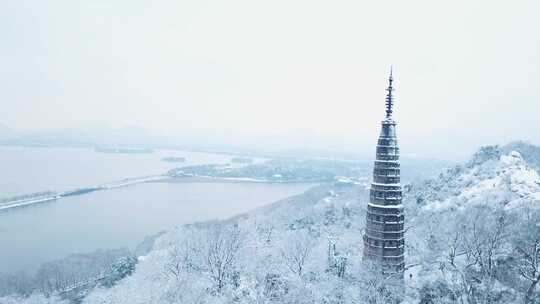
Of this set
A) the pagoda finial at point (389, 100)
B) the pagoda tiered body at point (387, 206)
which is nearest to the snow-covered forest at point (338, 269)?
the pagoda tiered body at point (387, 206)

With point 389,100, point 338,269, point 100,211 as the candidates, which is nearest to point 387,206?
point 389,100

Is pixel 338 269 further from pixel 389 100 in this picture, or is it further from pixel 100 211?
pixel 100 211

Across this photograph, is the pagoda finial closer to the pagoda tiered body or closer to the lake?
the pagoda tiered body

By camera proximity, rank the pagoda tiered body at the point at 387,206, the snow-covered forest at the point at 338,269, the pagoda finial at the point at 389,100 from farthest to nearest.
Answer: the snow-covered forest at the point at 338,269 → the pagoda tiered body at the point at 387,206 → the pagoda finial at the point at 389,100

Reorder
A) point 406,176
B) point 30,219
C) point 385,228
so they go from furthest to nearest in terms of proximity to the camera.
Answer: point 406,176 → point 30,219 → point 385,228

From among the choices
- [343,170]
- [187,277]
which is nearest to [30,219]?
[187,277]

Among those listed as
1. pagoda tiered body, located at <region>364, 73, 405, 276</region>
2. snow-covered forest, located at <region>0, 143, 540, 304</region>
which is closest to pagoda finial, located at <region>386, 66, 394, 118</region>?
pagoda tiered body, located at <region>364, 73, 405, 276</region>

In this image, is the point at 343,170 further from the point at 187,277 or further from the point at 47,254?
the point at 187,277

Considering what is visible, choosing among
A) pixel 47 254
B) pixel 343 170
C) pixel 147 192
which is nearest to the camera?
pixel 47 254

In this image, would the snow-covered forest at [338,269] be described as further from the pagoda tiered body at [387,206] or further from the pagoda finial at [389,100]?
the pagoda finial at [389,100]
